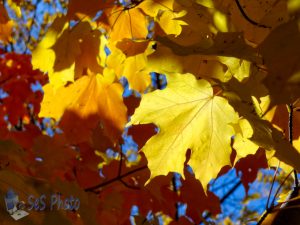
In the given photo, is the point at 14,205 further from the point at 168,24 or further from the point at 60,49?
the point at 168,24

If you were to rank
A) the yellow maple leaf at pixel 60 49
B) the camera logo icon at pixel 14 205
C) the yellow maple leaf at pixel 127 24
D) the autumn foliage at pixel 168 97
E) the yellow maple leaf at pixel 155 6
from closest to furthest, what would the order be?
the autumn foliage at pixel 168 97 < the camera logo icon at pixel 14 205 < the yellow maple leaf at pixel 60 49 < the yellow maple leaf at pixel 155 6 < the yellow maple leaf at pixel 127 24

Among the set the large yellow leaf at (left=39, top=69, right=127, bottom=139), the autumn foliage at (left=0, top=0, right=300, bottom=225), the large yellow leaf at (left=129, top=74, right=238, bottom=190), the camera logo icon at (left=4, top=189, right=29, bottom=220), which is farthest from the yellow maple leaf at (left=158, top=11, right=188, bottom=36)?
the camera logo icon at (left=4, top=189, right=29, bottom=220)

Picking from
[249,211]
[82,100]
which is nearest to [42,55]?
[82,100]

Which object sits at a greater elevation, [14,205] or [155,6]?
[155,6]

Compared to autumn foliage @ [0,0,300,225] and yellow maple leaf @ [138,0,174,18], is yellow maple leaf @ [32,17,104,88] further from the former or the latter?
yellow maple leaf @ [138,0,174,18]

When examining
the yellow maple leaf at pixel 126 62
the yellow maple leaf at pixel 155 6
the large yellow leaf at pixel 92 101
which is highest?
the yellow maple leaf at pixel 155 6

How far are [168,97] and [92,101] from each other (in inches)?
30.8

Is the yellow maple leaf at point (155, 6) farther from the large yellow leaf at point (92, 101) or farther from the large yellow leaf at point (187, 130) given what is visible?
the large yellow leaf at point (187, 130)

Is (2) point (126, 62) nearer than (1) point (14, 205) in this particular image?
No

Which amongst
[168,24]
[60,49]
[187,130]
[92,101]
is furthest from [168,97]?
[92,101]

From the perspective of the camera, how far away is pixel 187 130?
127 cm

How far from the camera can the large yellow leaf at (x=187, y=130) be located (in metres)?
1.21

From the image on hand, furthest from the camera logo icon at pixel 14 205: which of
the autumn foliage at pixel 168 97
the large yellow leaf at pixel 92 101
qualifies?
the large yellow leaf at pixel 92 101

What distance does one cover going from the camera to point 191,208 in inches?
88.6
